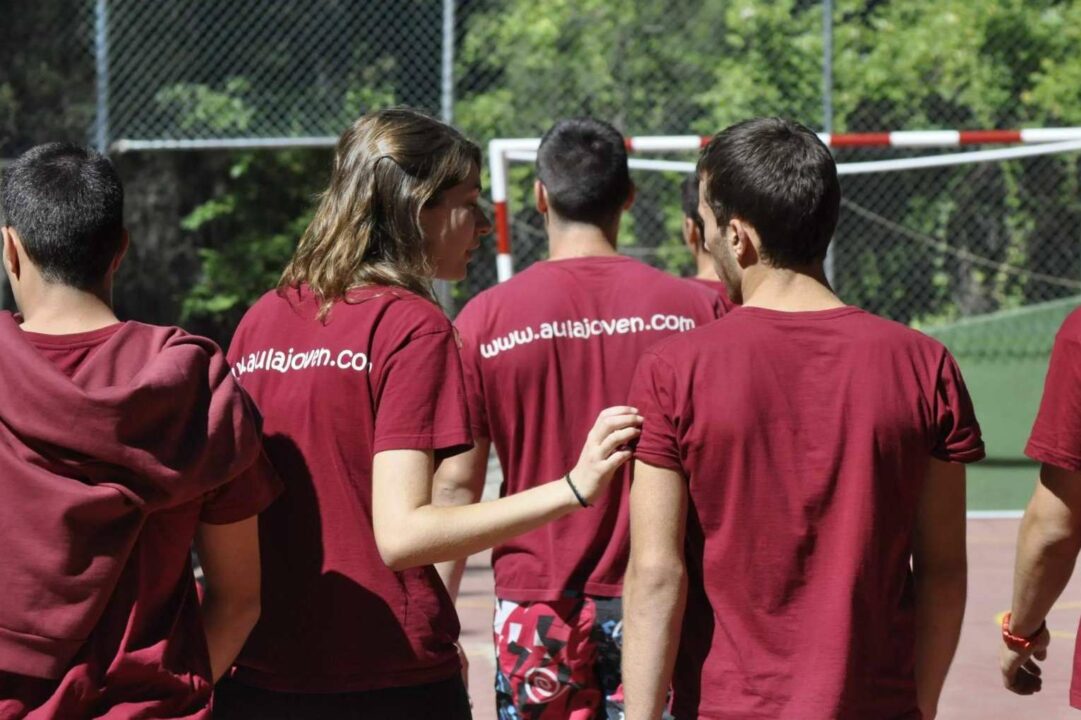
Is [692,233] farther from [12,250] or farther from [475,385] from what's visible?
[12,250]

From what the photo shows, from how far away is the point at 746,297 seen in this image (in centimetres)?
271

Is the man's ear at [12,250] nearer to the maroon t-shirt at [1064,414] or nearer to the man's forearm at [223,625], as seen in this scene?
the man's forearm at [223,625]

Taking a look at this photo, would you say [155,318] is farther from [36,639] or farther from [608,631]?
[36,639]

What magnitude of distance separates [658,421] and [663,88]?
9.52m

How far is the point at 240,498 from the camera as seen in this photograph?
251 cm

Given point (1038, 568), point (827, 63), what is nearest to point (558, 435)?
point (1038, 568)

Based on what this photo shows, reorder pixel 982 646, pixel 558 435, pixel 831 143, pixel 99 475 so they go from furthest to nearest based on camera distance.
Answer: pixel 831 143 < pixel 982 646 < pixel 558 435 < pixel 99 475

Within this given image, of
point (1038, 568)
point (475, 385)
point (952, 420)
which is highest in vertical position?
point (952, 420)

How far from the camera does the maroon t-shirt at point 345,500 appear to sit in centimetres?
271

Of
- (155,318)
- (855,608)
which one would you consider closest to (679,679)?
(855,608)

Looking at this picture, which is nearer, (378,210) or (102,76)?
(378,210)

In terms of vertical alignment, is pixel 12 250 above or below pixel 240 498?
above

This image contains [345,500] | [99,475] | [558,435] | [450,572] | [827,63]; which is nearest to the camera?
[99,475]

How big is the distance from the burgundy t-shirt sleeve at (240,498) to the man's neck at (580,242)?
5.44 feet
